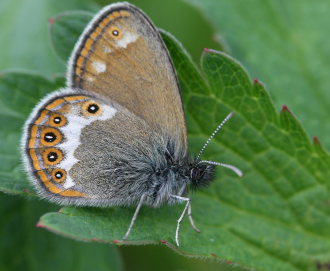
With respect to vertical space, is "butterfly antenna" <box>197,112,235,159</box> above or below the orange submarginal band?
below

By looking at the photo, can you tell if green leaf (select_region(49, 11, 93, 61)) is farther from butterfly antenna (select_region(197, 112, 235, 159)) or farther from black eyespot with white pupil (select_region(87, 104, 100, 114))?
butterfly antenna (select_region(197, 112, 235, 159))

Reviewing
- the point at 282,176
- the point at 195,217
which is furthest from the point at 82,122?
the point at 282,176

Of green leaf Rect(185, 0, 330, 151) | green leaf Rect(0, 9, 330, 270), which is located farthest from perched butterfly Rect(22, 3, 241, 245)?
green leaf Rect(185, 0, 330, 151)

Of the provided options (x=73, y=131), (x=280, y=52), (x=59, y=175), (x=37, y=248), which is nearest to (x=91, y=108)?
(x=73, y=131)

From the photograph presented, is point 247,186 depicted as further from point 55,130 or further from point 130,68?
point 55,130

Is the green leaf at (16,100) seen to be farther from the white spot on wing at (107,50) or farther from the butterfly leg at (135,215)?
the butterfly leg at (135,215)

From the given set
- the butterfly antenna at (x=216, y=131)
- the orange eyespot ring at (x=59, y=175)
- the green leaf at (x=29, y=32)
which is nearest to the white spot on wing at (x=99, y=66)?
the orange eyespot ring at (x=59, y=175)
